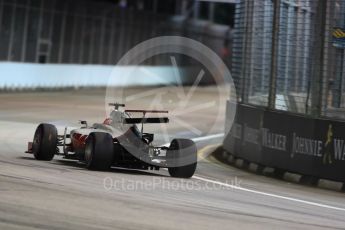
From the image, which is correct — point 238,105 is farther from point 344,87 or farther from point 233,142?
point 344,87

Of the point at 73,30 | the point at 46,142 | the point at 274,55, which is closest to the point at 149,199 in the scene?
the point at 46,142

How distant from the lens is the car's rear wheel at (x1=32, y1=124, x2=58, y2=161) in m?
11.8

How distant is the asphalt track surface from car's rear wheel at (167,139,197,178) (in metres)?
0.20

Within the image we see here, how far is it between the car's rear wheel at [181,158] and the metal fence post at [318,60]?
315cm

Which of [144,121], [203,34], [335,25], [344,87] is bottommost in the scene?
[144,121]

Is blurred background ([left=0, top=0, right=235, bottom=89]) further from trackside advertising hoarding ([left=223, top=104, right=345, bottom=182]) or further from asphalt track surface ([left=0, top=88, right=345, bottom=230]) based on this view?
asphalt track surface ([left=0, top=88, right=345, bottom=230])

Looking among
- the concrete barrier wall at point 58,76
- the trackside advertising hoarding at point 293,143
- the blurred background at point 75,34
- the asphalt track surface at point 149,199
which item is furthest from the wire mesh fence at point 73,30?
the asphalt track surface at point 149,199

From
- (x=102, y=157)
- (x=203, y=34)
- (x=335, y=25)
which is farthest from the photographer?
(x=203, y=34)

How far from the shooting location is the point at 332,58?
43.7 ft

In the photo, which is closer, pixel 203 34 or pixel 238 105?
pixel 238 105

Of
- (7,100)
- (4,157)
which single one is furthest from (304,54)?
(7,100)

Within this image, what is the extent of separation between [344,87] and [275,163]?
6.85 ft

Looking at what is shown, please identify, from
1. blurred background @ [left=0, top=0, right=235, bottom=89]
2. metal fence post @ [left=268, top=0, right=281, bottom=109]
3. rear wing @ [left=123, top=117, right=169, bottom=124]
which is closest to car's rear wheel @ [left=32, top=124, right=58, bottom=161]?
rear wing @ [left=123, top=117, right=169, bottom=124]

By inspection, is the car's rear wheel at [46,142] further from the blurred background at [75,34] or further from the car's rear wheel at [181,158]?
the blurred background at [75,34]
